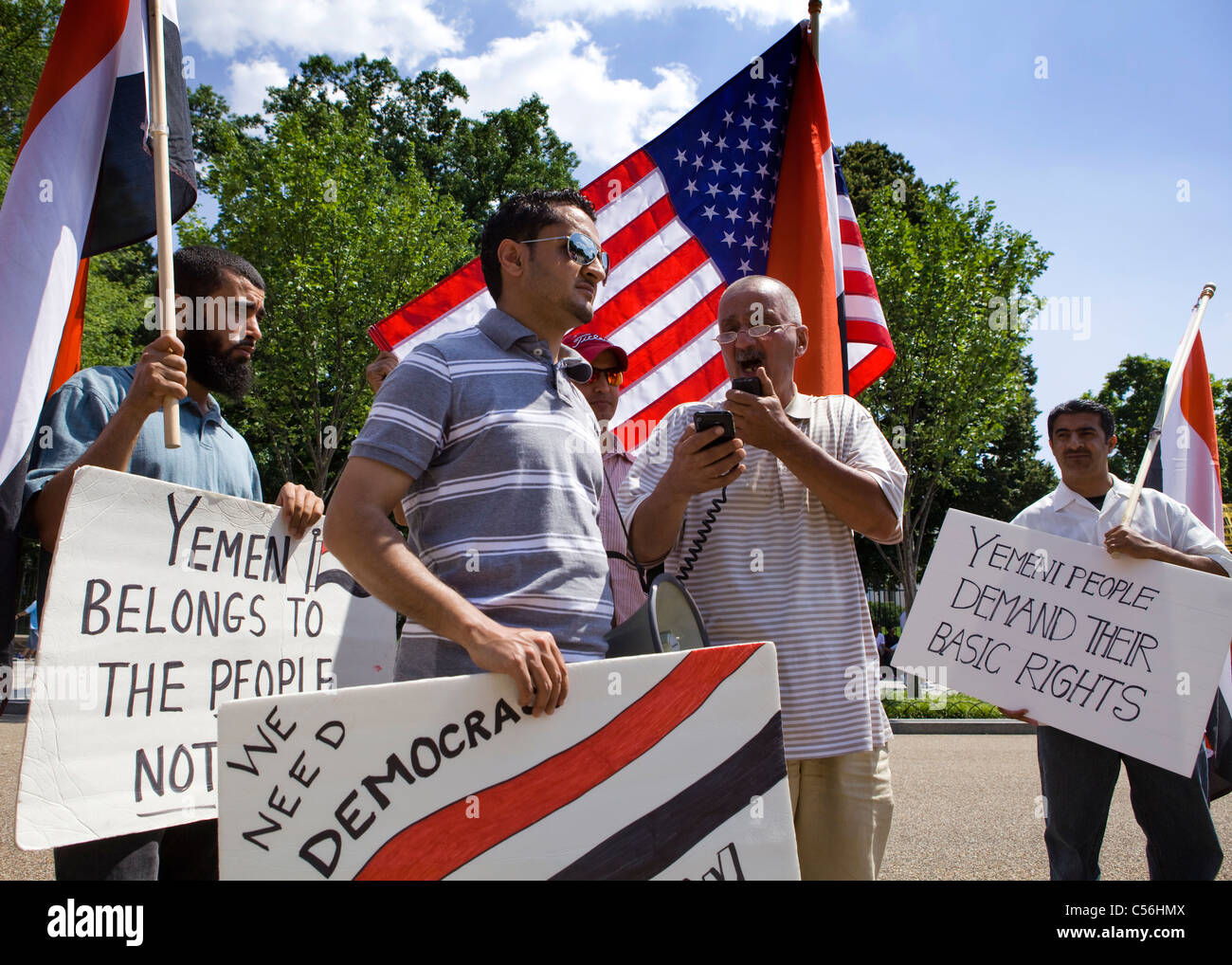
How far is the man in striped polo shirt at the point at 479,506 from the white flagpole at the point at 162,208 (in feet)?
2.28

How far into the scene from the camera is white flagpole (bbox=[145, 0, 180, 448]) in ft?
7.93

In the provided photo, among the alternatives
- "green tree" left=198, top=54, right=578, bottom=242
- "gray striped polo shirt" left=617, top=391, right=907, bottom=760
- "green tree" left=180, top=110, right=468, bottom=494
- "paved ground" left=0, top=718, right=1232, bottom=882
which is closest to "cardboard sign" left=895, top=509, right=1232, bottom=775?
"gray striped polo shirt" left=617, top=391, right=907, bottom=760

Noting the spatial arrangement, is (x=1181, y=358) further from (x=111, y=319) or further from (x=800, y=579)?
(x=111, y=319)

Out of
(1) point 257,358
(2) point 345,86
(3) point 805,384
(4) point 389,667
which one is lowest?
(4) point 389,667

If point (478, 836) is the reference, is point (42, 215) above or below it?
above

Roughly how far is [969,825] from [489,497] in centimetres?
590

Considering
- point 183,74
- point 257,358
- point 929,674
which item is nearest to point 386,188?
point 257,358

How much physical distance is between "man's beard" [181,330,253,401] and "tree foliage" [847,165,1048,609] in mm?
19047

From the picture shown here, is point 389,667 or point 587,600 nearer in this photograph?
point 587,600

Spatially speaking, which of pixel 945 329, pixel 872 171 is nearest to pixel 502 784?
pixel 945 329

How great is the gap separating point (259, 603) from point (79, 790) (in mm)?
Answer: 682

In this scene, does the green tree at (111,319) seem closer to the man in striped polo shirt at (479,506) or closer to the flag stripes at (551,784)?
the man in striped polo shirt at (479,506)

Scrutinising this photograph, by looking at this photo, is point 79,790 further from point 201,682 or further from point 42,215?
point 42,215

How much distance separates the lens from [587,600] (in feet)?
6.89
